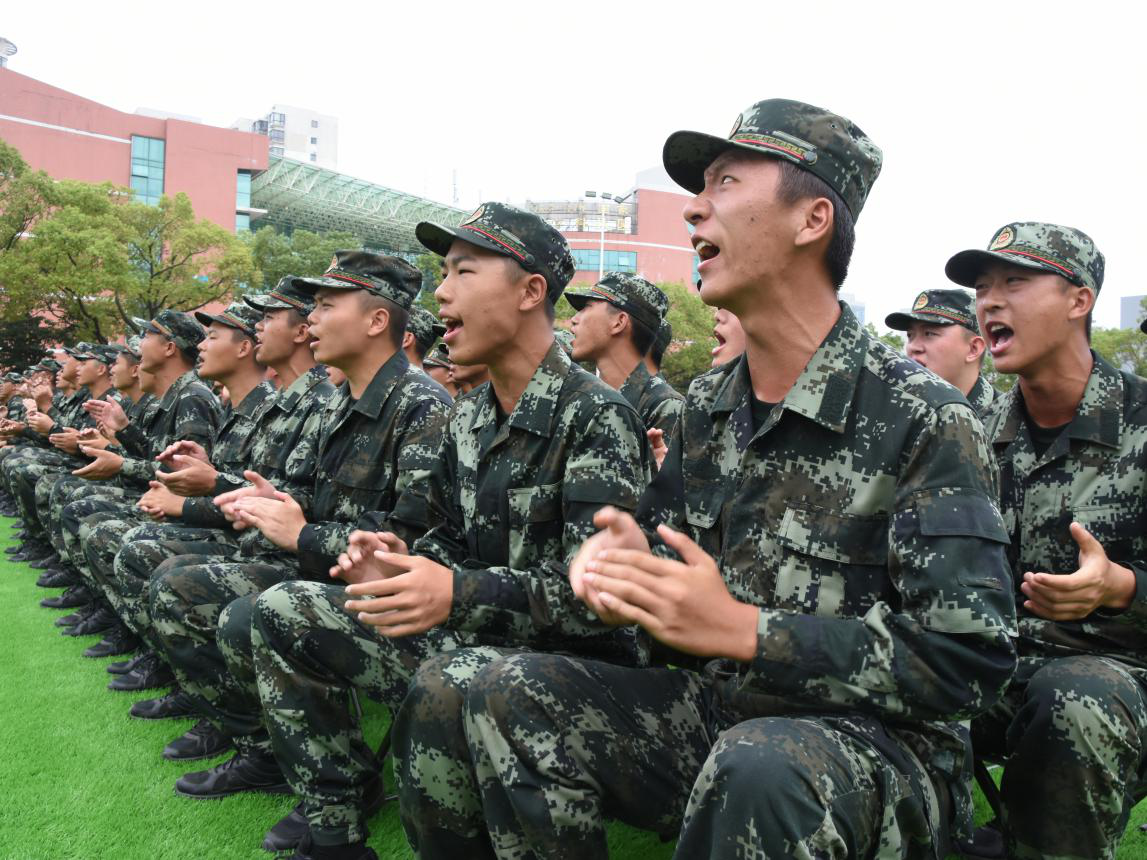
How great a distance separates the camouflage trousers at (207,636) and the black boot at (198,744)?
0.12 meters

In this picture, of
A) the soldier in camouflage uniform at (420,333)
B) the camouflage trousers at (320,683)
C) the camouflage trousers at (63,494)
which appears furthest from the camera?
the soldier in camouflage uniform at (420,333)

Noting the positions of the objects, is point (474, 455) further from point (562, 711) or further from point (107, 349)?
point (107, 349)

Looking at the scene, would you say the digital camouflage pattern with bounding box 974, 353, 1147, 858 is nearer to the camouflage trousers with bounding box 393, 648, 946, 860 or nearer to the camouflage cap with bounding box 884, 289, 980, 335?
the camouflage trousers with bounding box 393, 648, 946, 860

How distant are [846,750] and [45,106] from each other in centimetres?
4710

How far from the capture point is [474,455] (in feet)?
8.98

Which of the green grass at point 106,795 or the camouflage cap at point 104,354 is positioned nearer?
the green grass at point 106,795

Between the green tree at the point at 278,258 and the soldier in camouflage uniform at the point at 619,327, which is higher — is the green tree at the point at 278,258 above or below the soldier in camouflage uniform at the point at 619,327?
above

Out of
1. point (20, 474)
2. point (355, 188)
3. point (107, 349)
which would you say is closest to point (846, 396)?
point (20, 474)

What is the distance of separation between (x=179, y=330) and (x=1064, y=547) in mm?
5802

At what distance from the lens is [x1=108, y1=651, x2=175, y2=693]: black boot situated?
4305mm

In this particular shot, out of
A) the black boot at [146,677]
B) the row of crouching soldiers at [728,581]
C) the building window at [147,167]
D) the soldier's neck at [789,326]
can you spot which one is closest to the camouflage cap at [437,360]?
the black boot at [146,677]

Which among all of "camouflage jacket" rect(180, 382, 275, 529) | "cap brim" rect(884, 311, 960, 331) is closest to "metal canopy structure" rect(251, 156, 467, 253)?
"camouflage jacket" rect(180, 382, 275, 529)

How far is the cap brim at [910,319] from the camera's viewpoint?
4.79m

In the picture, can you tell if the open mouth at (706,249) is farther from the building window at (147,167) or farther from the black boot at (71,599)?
the building window at (147,167)
